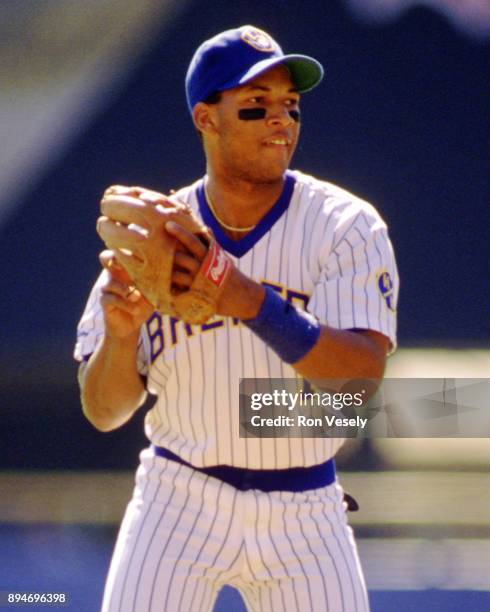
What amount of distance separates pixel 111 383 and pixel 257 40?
2.55 feet

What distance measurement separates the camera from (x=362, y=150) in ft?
19.3

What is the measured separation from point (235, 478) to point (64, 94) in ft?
12.2

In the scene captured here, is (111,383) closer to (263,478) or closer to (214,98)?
(263,478)

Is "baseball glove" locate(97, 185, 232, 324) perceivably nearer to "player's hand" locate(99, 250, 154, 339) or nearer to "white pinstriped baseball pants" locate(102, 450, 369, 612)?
"player's hand" locate(99, 250, 154, 339)

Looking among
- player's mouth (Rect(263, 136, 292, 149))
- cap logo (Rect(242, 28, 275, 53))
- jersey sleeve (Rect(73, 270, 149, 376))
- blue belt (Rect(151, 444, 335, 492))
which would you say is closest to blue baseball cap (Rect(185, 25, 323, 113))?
cap logo (Rect(242, 28, 275, 53))

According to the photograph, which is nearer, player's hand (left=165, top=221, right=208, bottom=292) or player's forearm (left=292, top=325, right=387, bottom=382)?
player's hand (left=165, top=221, right=208, bottom=292)

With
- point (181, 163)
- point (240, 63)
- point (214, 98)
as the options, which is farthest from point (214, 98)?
point (181, 163)

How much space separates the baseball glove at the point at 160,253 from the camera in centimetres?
223

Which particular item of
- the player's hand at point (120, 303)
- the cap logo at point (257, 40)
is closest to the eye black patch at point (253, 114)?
the cap logo at point (257, 40)

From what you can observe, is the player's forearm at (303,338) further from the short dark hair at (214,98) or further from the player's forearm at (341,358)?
the short dark hair at (214,98)

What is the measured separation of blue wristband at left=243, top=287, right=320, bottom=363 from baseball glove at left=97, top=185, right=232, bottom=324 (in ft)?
0.29

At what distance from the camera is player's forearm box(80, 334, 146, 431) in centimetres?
257

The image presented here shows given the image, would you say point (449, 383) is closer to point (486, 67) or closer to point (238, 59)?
point (486, 67)

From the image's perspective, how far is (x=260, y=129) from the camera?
2650mm
